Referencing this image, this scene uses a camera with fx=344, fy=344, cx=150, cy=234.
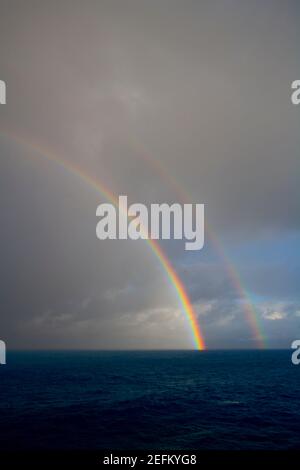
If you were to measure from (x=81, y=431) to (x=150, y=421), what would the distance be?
26.0 feet

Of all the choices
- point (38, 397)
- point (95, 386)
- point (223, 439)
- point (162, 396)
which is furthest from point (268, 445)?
point (95, 386)

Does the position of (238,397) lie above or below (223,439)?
below

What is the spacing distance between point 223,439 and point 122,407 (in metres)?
18.0

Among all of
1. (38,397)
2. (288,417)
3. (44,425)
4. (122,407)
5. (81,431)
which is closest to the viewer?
(81,431)

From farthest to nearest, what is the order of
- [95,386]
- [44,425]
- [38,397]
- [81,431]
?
[95,386] → [38,397] → [44,425] → [81,431]

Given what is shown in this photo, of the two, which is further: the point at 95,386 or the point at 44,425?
the point at 95,386

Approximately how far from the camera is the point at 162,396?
54188 millimetres
